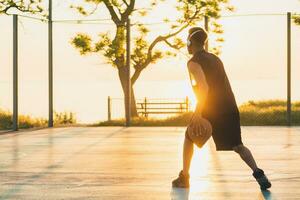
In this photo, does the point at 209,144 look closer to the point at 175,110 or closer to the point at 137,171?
the point at 137,171

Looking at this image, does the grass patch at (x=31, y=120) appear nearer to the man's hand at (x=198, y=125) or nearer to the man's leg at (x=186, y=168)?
the man's leg at (x=186, y=168)

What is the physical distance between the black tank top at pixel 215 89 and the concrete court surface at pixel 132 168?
0.84 m

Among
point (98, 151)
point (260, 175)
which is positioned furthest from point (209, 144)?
point (260, 175)

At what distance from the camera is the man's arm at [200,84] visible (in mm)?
7547

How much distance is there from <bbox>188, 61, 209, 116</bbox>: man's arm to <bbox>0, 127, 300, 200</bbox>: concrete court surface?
0.90 m

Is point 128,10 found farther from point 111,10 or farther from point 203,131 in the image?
point 203,131

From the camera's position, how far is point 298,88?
22.0 meters

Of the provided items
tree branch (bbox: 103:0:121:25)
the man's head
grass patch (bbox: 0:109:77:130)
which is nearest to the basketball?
the man's head

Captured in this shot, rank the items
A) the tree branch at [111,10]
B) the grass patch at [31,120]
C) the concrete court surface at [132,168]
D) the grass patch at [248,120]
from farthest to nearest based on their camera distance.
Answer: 1. the tree branch at [111,10]
2. the grass patch at [31,120]
3. the grass patch at [248,120]
4. the concrete court surface at [132,168]

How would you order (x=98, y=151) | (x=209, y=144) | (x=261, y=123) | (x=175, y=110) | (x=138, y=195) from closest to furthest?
(x=138, y=195), (x=98, y=151), (x=209, y=144), (x=261, y=123), (x=175, y=110)

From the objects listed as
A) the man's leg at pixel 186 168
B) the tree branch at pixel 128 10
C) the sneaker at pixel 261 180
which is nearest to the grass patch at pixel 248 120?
the tree branch at pixel 128 10

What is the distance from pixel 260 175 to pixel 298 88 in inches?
578

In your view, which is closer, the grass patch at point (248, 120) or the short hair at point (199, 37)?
the short hair at point (199, 37)

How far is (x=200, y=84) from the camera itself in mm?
7586
